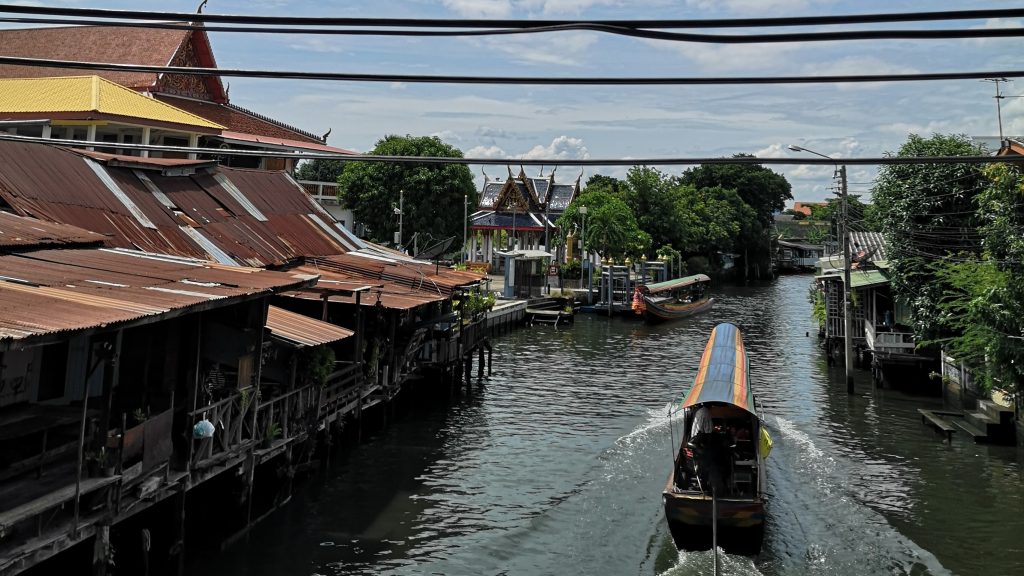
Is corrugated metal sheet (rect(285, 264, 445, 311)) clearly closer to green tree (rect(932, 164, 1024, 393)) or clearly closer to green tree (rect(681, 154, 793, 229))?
green tree (rect(932, 164, 1024, 393))

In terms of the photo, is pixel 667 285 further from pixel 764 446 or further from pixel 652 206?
pixel 764 446

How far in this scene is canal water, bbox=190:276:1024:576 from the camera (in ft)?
47.1

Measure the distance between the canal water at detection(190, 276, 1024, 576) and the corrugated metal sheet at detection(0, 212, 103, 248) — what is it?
6.56 metres

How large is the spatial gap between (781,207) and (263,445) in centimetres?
10096

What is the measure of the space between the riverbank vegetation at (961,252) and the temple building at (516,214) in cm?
3571

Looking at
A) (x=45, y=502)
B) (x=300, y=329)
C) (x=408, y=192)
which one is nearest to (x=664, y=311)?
(x=408, y=192)

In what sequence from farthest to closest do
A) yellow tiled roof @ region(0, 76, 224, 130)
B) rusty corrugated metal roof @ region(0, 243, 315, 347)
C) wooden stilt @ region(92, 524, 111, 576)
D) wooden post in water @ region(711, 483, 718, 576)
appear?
yellow tiled roof @ region(0, 76, 224, 130) → wooden post in water @ region(711, 483, 718, 576) → wooden stilt @ region(92, 524, 111, 576) → rusty corrugated metal roof @ region(0, 243, 315, 347)

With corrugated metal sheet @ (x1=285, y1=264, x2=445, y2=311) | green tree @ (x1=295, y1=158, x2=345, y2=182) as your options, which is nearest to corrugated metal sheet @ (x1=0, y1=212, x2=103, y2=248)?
corrugated metal sheet @ (x1=285, y1=264, x2=445, y2=311)

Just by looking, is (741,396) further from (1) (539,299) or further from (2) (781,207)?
(2) (781,207)

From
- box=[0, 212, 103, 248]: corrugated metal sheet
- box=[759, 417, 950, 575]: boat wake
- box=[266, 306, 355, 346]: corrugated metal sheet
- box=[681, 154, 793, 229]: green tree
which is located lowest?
box=[759, 417, 950, 575]: boat wake

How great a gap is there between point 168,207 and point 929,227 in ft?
79.1

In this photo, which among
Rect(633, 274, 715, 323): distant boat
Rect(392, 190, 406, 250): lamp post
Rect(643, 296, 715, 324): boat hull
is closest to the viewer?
Rect(392, 190, 406, 250): lamp post

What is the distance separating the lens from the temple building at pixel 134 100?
1146 inches

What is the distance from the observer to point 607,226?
6025 cm
